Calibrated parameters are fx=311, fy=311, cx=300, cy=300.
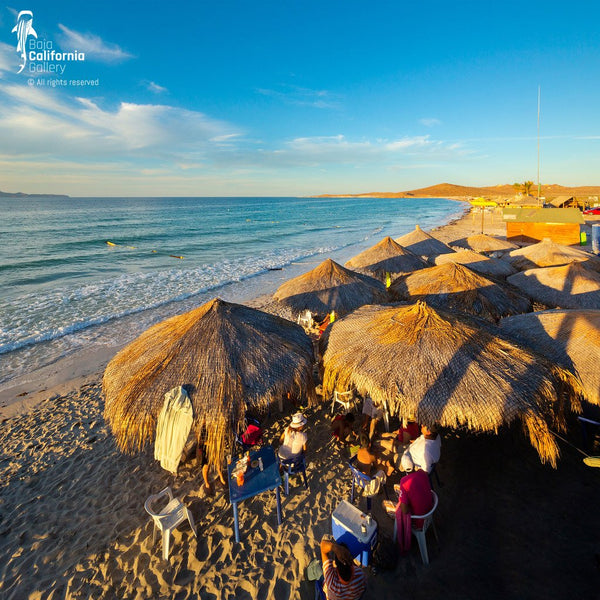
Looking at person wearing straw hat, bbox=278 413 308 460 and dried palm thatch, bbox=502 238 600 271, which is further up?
dried palm thatch, bbox=502 238 600 271

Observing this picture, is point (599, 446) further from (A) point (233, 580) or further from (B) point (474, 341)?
(A) point (233, 580)

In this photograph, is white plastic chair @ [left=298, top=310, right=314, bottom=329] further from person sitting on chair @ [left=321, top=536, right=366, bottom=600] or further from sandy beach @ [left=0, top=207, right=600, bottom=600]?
person sitting on chair @ [left=321, top=536, right=366, bottom=600]

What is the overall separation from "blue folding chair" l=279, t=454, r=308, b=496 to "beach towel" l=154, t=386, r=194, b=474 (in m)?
1.33

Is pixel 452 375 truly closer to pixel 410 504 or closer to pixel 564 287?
pixel 410 504

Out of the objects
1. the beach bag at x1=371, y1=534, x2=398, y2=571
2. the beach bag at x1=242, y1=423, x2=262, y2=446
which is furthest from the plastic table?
the beach bag at x1=371, y1=534, x2=398, y2=571

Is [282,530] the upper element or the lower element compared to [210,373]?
lower

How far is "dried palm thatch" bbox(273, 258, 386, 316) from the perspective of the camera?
7625mm

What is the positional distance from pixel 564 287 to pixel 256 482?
7835 mm

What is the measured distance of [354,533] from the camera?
10.3 ft

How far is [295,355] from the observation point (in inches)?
179

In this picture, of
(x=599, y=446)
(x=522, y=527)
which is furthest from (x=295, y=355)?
(x=599, y=446)

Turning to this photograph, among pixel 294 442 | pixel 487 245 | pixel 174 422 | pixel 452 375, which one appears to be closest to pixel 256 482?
pixel 294 442

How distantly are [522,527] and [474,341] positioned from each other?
2067 mm

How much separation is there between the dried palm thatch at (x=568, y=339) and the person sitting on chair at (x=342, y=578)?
3.48 metres
